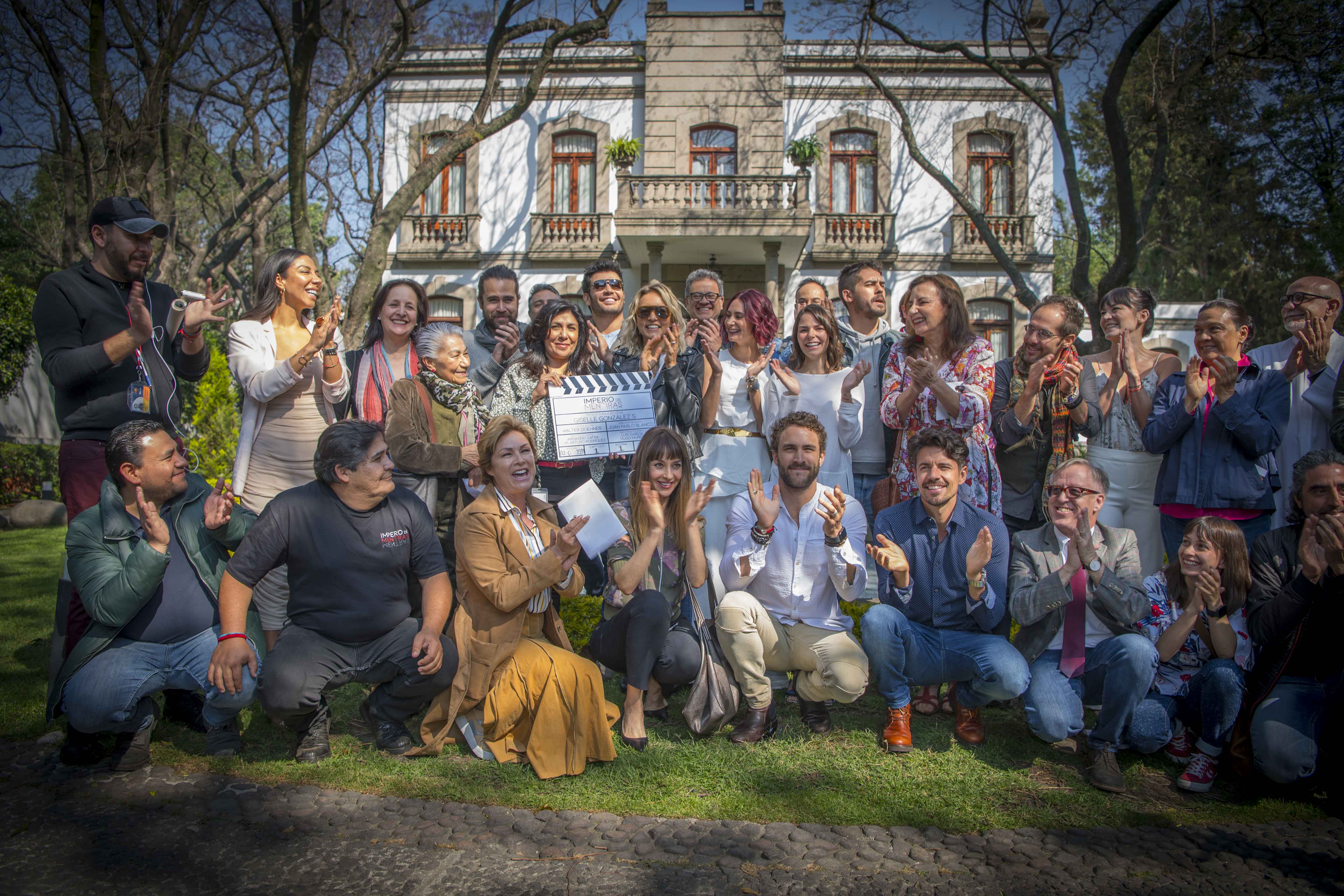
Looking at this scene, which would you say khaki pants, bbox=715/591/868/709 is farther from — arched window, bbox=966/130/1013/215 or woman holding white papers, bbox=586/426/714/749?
arched window, bbox=966/130/1013/215

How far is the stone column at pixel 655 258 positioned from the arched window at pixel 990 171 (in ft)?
23.8

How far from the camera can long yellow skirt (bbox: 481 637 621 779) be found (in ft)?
13.2

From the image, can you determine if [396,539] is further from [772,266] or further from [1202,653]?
[772,266]

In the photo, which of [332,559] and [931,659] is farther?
[931,659]

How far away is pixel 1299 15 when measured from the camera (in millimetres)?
11125

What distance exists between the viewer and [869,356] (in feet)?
18.2

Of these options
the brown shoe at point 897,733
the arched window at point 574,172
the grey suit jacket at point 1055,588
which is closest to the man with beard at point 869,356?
the grey suit jacket at point 1055,588

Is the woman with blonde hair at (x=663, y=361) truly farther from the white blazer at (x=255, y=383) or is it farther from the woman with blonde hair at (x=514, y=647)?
the white blazer at (x=255, y=383)

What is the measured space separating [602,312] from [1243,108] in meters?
16.1

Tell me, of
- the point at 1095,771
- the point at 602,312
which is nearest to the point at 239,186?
the point at 602,312

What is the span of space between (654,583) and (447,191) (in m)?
18.2

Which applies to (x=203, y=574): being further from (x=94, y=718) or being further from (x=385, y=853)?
(x=385, y=853)

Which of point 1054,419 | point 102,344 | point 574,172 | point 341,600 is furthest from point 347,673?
point 574,172

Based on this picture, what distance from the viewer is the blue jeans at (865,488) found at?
18.2 feet
